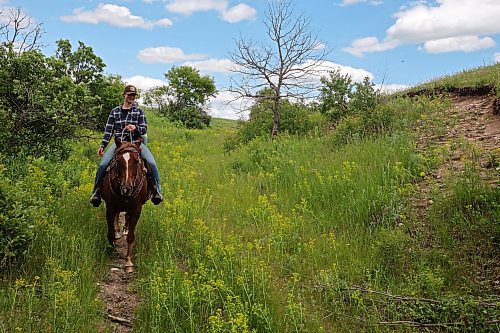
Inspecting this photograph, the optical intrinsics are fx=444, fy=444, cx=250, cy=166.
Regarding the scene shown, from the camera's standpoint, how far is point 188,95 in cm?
4150

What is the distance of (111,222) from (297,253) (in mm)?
2943

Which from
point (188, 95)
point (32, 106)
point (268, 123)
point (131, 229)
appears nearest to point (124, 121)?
point (131, 229)

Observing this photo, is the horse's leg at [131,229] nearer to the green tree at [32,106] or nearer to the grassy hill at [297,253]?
the grassy hill at [297,253]

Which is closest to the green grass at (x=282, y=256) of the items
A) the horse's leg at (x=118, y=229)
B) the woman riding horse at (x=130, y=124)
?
the horse's leg at (x=118, y=229)

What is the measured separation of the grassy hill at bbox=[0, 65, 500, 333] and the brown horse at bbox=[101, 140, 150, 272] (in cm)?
38

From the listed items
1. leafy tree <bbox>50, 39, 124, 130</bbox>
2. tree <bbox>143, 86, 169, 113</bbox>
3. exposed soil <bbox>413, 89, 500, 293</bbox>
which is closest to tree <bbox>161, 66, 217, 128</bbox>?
tree <bbox>143, 86, 169, 113</bbox>

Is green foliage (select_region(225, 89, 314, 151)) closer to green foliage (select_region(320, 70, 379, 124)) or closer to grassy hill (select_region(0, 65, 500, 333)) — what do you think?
green foliage (select_region(320, 70, 379, 124))

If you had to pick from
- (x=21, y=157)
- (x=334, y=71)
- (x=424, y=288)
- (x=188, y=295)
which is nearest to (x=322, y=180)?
(x=424, y=288)

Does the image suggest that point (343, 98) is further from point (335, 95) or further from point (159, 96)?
point (159, 96)

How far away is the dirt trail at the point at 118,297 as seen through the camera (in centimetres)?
517

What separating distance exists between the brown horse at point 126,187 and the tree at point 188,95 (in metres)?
32.4

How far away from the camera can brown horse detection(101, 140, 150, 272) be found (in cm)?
632

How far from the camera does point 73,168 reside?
1074cm

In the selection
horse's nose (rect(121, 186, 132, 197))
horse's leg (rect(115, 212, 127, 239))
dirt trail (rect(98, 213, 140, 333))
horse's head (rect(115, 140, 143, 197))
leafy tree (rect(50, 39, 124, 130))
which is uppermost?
leafy tree (rect(50, 39, 124, 130))
